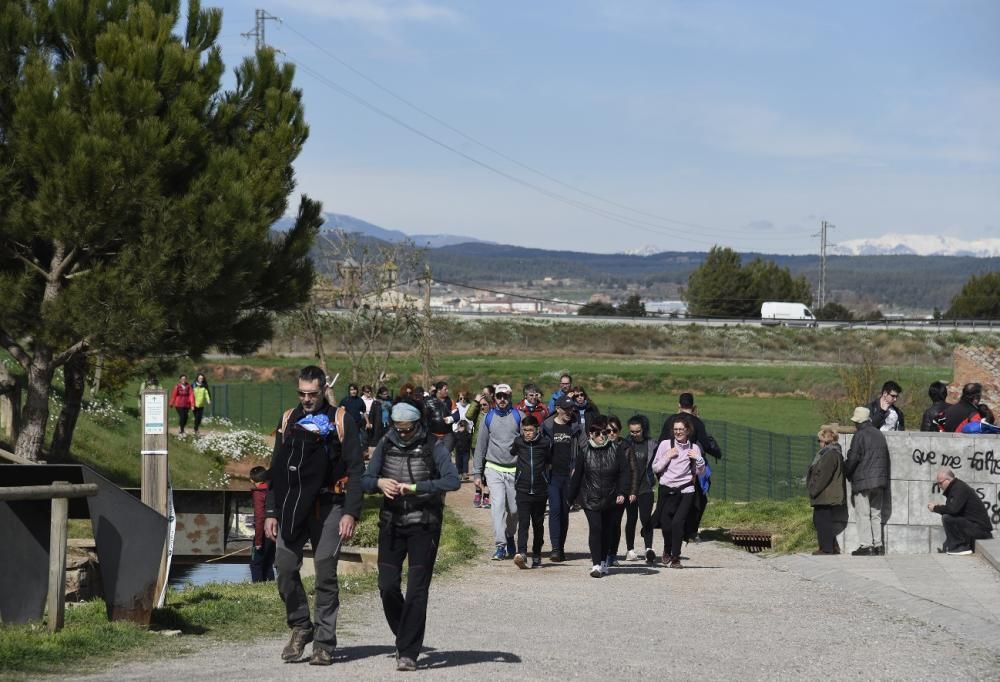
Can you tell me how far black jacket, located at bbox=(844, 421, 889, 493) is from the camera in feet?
54.0


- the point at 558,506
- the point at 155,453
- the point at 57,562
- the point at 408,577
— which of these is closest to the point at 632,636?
the point at 408,577

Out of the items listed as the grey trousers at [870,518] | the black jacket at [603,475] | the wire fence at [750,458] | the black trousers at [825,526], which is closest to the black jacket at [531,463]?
the black jacket at [603,475]

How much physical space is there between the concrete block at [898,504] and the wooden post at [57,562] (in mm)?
10290

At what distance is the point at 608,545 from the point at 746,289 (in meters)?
143

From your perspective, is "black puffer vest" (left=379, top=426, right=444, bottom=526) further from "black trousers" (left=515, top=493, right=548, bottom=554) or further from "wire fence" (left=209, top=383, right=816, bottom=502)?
"wire fence" (left=209, top=383, right=816, bottom=502)

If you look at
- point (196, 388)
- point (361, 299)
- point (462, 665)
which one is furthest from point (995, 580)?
point (361, 299)

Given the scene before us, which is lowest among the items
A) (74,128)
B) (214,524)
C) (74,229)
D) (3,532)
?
(214,524)

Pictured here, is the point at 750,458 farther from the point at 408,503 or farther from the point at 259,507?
the point at 408,503

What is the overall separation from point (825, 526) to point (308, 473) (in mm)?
9443

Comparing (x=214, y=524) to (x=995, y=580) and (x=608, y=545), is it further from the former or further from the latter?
(x=995, y=580)

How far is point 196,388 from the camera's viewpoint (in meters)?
35.2

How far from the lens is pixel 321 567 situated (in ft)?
29.1

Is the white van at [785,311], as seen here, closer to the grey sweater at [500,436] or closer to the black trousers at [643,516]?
the black trousers at [643,516]

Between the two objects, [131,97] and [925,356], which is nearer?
[131,97]
